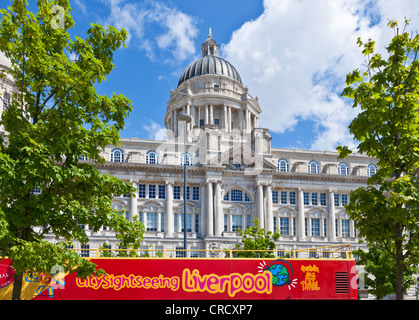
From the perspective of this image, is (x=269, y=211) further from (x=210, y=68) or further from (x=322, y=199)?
(x=210, y=68)

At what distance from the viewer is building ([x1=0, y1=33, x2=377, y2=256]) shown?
62594mm

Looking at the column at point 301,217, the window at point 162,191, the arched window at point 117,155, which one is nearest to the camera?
the window at point 162,191

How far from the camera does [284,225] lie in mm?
66875

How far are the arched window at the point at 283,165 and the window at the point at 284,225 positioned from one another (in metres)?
8.26

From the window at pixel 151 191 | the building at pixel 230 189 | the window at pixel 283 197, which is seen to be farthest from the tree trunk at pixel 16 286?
the window at pixel 283 197

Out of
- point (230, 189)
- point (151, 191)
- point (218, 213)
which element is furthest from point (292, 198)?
point (151, 191)

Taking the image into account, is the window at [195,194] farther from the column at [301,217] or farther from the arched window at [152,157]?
the column at [301,217]

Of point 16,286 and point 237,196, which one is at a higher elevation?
point 237,196

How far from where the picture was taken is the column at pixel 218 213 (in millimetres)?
63294

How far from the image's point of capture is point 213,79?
92.4 m

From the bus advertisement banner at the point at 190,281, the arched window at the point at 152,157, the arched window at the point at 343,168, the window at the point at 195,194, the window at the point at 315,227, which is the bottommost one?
the bus advertisement banner at the point at 190,281

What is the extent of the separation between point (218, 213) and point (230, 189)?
4374 millimetres
